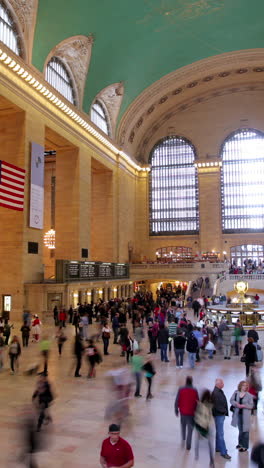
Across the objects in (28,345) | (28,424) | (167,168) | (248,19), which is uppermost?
(248,19)

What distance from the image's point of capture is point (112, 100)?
29.8m

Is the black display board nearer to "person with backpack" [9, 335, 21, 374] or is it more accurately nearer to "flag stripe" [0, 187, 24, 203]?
"flag stripe" [0, 187, 24, 203]

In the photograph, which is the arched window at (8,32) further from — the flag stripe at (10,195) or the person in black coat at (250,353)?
the person in black coat at (250,353)

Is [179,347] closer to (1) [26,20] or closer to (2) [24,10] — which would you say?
(1) [26,20]

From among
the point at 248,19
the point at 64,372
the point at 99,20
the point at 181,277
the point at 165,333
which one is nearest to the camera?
the point at 64,372

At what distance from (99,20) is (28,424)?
23462mm

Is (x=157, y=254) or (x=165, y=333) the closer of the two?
(x=165, y=333)

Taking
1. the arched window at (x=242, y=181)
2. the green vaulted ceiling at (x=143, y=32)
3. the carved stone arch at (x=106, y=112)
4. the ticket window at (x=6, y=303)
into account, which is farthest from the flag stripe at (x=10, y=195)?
the arched window at (x=242, y=181)

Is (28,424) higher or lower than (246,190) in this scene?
lower

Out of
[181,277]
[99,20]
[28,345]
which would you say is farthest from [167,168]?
[28,345]

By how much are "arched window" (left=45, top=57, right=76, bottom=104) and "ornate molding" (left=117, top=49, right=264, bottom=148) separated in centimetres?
754

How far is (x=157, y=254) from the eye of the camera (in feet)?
125

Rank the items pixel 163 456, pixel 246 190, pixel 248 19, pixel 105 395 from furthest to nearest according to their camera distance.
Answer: pixel 246 190
pixel 248 19
pixel 105 395
pixel 163 456

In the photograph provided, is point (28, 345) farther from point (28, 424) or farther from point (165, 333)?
point (28, 424)
